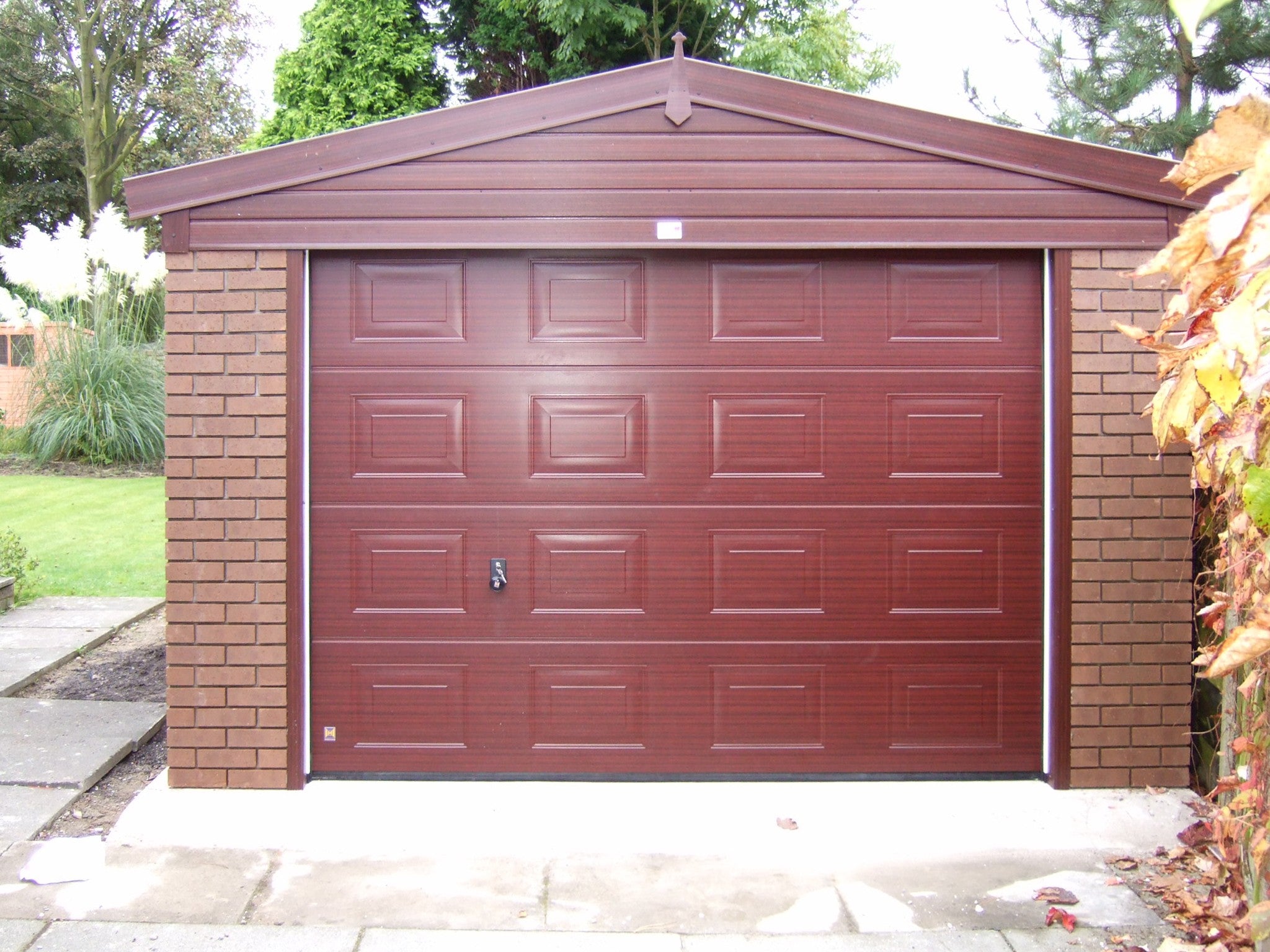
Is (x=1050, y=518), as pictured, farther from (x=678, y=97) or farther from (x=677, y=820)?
(x=678, y=97)

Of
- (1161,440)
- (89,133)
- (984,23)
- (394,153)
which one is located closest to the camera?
(1161,440)

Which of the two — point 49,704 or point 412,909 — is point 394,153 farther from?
point 49,704

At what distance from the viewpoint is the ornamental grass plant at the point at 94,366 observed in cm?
1162

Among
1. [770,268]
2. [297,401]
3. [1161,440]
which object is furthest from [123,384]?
[1161,440]

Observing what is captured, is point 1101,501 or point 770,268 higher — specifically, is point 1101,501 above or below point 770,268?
below

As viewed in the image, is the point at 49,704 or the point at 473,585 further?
the point at 49,704

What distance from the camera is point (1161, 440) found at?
201 centimetres

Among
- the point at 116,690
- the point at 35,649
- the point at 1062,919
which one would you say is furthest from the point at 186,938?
the point at 35,649

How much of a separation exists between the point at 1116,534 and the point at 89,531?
9212mm

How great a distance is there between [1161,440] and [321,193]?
3559 millimetres

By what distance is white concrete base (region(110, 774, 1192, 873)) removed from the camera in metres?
4.09

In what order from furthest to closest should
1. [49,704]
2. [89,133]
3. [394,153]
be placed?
[89,133], [49,704], [394,153]

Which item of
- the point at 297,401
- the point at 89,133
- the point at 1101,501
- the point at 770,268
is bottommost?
the point at 1101,501

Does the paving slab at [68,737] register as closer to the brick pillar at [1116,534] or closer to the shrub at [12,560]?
the shrub at [12,560]
